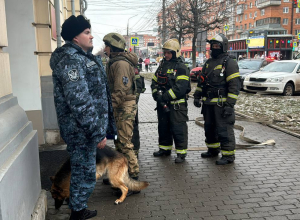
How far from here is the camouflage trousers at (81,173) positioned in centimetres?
316

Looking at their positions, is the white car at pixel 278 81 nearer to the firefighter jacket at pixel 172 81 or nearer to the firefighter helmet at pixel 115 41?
the firefighter jacket at pixel 172 81

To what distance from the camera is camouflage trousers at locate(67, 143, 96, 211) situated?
316 cm

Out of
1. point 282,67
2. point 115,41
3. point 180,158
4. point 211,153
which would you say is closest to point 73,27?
point 115,41

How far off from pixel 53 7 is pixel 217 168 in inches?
198

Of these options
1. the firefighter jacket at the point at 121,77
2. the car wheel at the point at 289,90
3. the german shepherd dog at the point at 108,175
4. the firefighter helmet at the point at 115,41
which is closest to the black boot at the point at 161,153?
the firefighter jacket at the point at 121,77

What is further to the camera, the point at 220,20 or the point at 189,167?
the point at 220,20

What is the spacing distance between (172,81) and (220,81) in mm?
797

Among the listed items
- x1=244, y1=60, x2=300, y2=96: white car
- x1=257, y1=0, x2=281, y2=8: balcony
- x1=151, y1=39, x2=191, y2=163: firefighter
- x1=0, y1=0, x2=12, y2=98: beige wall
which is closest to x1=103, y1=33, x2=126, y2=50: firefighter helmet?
x1=151, y1=39, x2=191, y2=163: firefighter

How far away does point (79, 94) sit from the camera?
9.48ft

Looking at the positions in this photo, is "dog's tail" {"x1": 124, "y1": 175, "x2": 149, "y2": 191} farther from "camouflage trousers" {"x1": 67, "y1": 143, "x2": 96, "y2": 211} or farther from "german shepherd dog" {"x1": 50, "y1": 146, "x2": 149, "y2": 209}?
"camouflage trousers" {"x1": 67, "y1": 143, "x2": 96, "y2": 211}

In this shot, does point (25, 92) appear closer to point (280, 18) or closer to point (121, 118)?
point (121, 118)

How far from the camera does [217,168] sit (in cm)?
520

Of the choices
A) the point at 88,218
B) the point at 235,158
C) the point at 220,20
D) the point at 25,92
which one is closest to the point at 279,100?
the point at 235,158

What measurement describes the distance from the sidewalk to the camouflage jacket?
1.14 m
